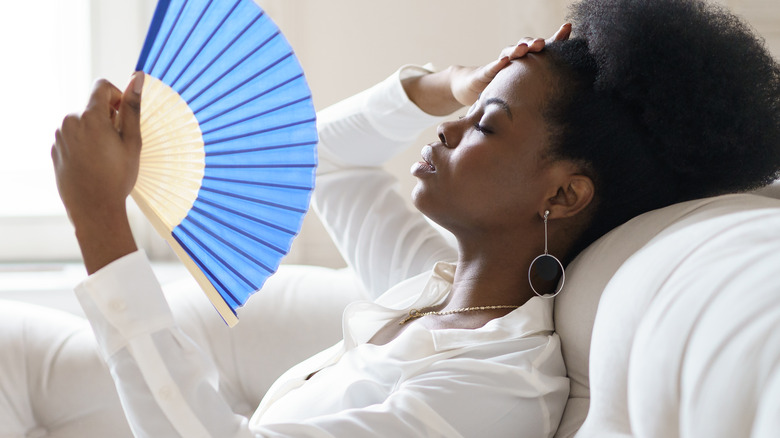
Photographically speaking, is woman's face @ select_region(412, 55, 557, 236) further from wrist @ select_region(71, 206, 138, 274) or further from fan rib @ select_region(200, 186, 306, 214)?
wrist @ select_region(71, 206, 138, 274)

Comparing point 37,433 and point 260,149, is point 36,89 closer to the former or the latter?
point 37,433

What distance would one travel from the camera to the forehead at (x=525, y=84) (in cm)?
111

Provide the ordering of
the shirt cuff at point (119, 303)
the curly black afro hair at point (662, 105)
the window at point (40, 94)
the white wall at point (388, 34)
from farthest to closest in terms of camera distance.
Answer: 1. the window at point (40, 94)
2. the white wall at point (388, 34)
3. the curly black afro hair at point (662, 105)
4. the shirt cuff at point (119, 303)

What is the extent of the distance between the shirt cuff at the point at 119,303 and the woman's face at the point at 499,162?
1.53 ft

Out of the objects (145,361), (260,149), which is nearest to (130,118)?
(260,149)

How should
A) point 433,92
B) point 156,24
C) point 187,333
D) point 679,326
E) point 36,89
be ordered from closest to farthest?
point 679,326
point 156,24
point 433,92
point 187,333
point 36,89

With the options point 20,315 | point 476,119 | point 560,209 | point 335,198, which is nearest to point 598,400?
point 560,209

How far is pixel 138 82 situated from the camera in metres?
0.82

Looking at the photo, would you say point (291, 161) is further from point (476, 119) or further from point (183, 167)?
point (476, 119)

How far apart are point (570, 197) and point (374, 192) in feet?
1.89

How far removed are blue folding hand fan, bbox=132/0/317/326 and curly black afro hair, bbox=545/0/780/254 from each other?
0.41 meters

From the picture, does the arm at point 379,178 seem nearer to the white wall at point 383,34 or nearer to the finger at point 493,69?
the finger at point 493,69

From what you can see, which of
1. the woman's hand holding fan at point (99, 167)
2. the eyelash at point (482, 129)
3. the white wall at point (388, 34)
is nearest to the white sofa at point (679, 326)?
the eyelash at point (482, 129)

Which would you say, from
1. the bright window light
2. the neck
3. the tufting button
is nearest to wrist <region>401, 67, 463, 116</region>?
the neck
